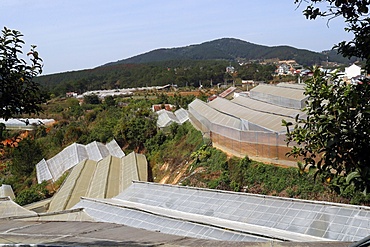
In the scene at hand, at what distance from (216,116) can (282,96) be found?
486 centimetres

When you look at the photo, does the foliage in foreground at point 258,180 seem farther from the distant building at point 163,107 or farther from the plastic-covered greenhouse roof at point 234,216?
the distant building at point 163,107

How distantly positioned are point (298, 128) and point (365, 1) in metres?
1.16

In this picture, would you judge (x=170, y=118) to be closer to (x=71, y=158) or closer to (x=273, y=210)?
(x=71, y=158)

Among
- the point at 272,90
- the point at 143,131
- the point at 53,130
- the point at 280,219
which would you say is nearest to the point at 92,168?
the point at 143,131

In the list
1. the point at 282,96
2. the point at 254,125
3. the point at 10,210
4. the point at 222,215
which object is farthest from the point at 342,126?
the point at 282,96

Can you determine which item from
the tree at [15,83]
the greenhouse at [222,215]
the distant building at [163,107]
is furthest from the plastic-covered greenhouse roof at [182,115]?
the tree at [15,83]

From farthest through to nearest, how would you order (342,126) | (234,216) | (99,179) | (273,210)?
(99,179) → (234,216) → (273,210) → (342,126)

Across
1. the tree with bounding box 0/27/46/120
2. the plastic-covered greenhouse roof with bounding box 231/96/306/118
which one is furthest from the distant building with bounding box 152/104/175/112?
the tree with bounding box 0/27/46/120

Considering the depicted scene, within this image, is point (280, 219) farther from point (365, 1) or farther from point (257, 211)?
point (365, 1)

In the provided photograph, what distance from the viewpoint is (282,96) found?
82.3 ft

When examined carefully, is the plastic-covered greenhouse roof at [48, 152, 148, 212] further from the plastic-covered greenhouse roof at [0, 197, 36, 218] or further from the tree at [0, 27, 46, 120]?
the tree at [0, 27, 46, 120]

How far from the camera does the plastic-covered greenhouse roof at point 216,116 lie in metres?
20.0

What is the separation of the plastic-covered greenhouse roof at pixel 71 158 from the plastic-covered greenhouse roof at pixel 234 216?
41.6 ft

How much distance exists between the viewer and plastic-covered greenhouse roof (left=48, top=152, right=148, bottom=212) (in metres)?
17.7
